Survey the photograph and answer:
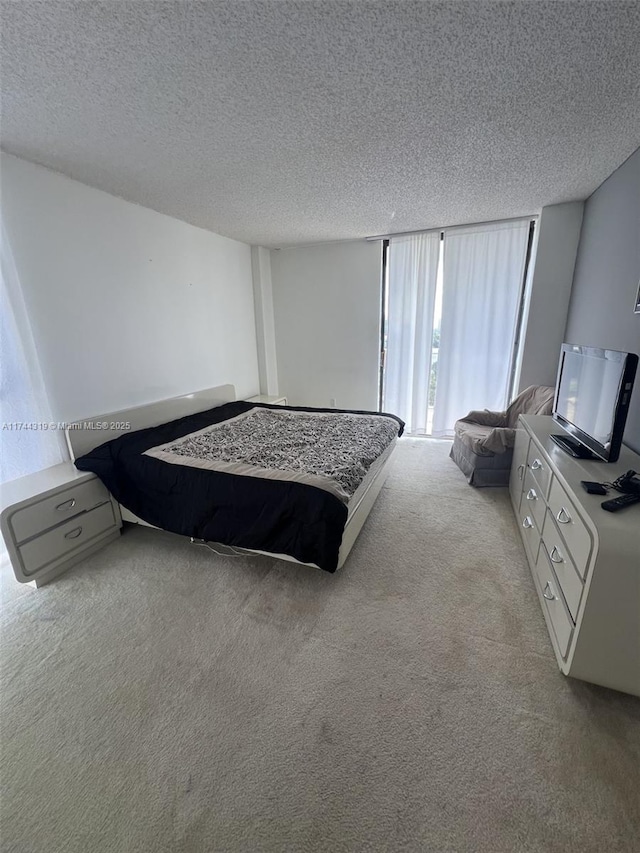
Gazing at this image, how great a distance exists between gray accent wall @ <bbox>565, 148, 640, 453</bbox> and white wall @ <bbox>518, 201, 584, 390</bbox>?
0.37ft

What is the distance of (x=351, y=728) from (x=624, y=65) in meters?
2.90

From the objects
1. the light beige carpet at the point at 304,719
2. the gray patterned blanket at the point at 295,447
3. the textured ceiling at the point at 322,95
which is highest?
the textured ceiling at the point at 322,95

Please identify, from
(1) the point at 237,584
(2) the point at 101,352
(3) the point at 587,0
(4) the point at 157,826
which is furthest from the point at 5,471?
(3) the point at 587,0

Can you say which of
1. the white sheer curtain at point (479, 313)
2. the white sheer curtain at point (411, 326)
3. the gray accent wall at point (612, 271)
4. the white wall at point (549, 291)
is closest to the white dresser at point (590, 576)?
the gray accent wall at point (612, 271)

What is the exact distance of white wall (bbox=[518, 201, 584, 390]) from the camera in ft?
10.3

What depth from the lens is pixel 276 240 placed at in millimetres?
4211

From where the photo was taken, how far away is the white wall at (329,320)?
4367mm

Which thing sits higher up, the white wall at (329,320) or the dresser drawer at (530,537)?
the white wall at (329,320)

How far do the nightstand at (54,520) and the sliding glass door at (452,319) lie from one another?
3432 millimetres

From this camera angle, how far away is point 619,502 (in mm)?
1351

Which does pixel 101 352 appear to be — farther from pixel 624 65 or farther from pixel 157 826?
pixel 624 65

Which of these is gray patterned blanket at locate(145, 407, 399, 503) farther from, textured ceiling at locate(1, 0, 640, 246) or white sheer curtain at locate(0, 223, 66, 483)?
textured ceiling at locate(1, 0, 640, 246)

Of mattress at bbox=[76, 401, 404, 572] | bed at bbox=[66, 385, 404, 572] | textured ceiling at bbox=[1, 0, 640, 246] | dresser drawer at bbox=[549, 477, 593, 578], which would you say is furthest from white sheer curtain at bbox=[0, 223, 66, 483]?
dresser drawer at bbox=[549, 477, 593, 578]

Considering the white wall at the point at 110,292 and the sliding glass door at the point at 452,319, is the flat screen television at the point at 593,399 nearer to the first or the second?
the sliding glass door at the point at 452,319
